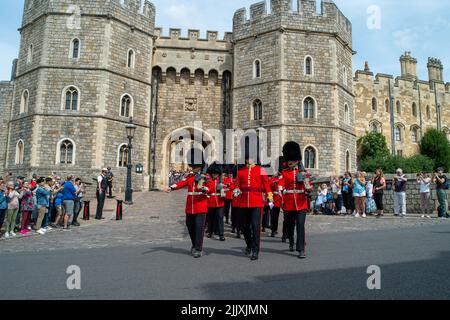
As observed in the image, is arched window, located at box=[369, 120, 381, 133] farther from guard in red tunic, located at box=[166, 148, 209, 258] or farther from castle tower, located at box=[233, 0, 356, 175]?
guard in red tunic, located at box=[166, 148, 209, 258]

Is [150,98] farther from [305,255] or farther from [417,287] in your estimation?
[417,287]

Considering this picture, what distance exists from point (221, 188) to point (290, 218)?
1527 mm

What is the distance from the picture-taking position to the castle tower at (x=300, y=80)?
76.0 ft

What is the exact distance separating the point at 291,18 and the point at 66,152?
16.8 m

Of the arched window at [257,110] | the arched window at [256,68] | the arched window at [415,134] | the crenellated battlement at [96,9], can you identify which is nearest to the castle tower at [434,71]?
the arched window at [415,134]

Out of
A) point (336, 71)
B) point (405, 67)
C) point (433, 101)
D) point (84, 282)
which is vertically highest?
point (405, 67)

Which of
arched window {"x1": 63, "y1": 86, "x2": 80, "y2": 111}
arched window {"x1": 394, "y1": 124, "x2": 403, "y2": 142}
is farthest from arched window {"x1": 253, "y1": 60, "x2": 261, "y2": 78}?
arched window {"x1": 394, "y1": 124, "x2": 403, "y2": 142}

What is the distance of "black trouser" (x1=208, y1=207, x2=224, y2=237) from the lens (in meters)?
9.02

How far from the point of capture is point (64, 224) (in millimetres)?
11086

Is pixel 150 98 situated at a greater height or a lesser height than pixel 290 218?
greater

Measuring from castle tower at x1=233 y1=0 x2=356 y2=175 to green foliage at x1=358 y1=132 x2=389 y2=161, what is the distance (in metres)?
8.90

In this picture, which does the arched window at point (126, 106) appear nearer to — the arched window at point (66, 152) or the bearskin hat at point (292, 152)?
the arched window at point (66, 152)

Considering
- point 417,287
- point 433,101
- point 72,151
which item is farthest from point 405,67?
point 417,287

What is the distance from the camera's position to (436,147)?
117ft
